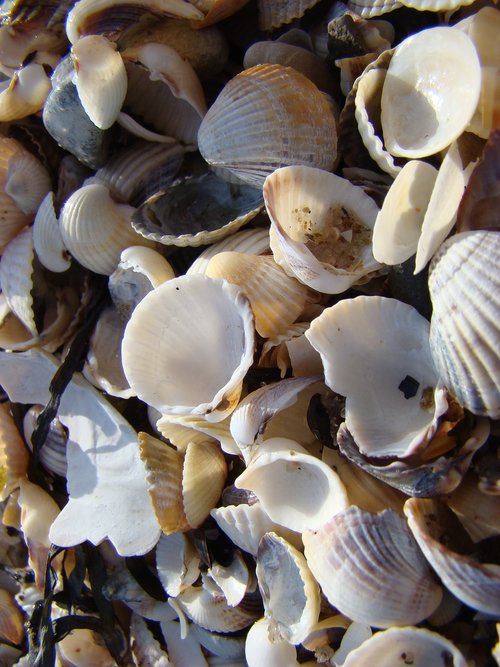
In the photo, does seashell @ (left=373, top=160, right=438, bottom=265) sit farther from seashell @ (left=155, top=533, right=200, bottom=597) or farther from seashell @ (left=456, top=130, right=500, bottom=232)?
seashell @ (left=155, top=533, right=200, bottom=597)

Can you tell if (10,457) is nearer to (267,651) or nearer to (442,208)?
(267,651)

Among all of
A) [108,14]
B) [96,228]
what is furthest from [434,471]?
[108,14]

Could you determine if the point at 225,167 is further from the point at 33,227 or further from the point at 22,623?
the point at 22,623

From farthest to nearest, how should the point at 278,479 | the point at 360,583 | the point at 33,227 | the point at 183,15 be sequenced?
1. the point at 33,227
2. the point at 183,15
3. the point at 278,479
4. the point at 360,583

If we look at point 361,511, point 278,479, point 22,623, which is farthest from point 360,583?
point 22,623

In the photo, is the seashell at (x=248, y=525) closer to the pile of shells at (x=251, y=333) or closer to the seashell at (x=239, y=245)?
the pile of shells at (x=251, y=333)

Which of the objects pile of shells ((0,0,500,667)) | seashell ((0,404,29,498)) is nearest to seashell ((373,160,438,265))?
pile of shells ((0,0,500,667))
